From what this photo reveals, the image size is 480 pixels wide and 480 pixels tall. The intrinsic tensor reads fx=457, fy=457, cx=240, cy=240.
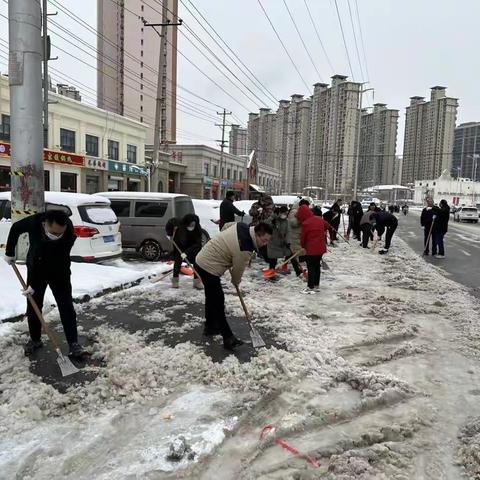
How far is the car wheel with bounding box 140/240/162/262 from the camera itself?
11.2 m

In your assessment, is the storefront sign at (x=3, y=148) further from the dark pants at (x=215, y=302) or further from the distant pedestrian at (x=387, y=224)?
the dark pants at (x=215, y=302)

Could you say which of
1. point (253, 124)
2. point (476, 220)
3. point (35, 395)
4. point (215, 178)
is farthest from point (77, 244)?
point (215, 178)

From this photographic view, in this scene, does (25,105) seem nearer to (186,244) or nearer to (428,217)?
(186,244)

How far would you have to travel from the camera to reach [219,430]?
3357 millimetres

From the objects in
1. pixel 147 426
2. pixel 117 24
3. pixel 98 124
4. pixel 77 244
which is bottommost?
pixel 147 426

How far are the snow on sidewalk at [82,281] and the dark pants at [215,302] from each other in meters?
2.52

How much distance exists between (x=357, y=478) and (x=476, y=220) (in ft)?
138

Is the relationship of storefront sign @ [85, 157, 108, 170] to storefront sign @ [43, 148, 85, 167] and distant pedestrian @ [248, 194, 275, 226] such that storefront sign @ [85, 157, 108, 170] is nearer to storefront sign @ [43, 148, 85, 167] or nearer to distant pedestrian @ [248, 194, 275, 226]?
storefront sign @ [43, 148, 85, 167]

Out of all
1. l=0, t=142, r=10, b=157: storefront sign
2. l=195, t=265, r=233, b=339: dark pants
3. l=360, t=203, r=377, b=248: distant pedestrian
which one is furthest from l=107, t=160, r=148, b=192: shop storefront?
l=195, t=265, r=233, b=339: dark pants

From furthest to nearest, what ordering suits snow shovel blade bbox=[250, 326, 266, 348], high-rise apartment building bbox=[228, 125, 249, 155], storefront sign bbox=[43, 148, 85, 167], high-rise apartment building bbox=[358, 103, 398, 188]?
high-rise apartment building bbox=[228, 125, 249, 155]
high-rise apartment building bbox=[358, 103, 398, 188]
storefront sign bbox=[43, 148, 85, 167]
snow shovel blade bbox=[250, 326, 266, 348]

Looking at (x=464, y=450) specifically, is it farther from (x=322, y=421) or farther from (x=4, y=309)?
(x=4, y=309)

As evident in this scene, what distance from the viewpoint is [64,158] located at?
31.7m

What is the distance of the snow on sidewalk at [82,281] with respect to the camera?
6059mm

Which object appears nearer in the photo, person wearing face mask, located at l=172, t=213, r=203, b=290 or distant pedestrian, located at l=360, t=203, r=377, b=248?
person wearing face mask, located at l=172, t=213, r=203, b=290
